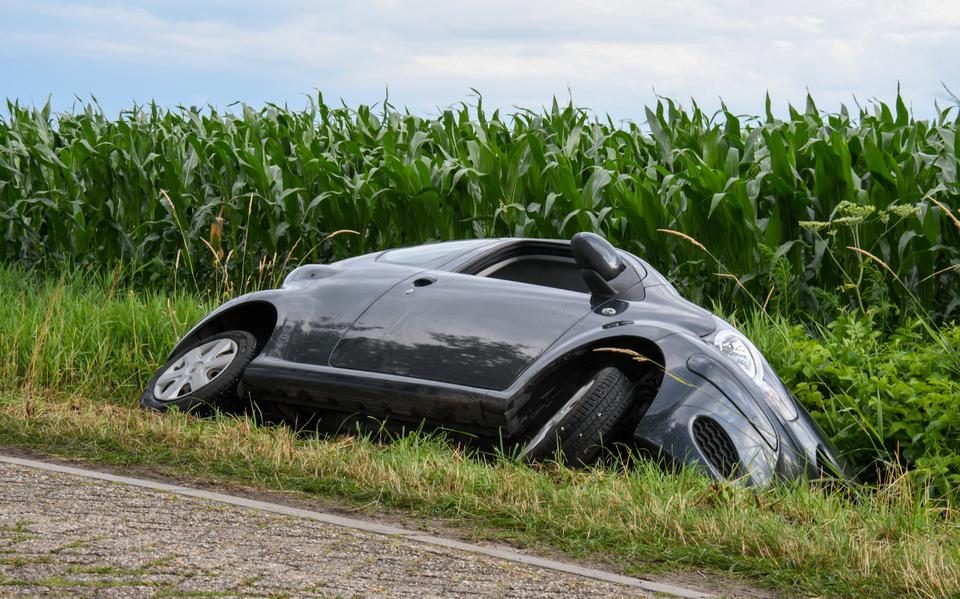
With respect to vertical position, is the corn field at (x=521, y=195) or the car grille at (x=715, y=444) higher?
the corn field at (x=521, y=195)

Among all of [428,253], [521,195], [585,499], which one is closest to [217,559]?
[585,499]

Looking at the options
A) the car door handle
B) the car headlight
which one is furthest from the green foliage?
the car door handle

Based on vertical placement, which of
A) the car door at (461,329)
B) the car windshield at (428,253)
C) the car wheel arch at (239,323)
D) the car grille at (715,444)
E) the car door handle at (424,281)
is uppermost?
the car windshield at (428,253)

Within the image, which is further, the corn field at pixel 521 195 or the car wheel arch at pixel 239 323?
the corn field at pixel 521 195

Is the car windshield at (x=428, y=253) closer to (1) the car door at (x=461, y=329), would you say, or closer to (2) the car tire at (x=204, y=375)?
(1) the car door at (x=461, y=329)

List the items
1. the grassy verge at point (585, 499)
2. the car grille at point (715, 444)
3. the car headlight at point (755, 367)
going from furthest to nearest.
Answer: the car headlight at point (755, 367) < the car grille at point (715, 444) < the grassy verge at point (585, 499)

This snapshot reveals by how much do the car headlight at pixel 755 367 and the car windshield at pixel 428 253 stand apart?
5.22ft

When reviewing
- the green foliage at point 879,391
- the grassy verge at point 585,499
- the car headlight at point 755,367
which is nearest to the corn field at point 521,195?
the green foliage at point 879,391

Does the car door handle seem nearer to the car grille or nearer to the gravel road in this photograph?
the car grille

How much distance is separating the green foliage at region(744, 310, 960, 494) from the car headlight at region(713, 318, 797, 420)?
68 centimetres

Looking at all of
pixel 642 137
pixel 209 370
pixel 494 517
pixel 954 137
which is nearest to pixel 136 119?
pixel 642 137

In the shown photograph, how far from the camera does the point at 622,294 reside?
19.7 ft

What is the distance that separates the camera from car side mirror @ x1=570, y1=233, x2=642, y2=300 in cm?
588

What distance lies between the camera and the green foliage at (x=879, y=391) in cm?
622
